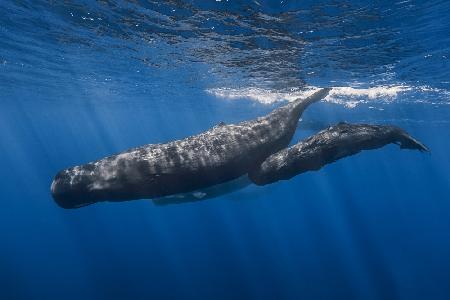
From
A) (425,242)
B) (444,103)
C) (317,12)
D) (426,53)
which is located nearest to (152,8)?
(317,12)

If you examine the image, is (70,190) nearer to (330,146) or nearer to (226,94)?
(330,146)

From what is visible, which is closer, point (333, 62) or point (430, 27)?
point (430, 27)

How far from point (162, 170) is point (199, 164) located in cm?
82

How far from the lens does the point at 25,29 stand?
17.5 m

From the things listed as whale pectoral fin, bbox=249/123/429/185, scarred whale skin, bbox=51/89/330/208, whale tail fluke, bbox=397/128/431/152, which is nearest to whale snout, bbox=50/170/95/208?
scarred whale skin, bbox=51/89/330/208

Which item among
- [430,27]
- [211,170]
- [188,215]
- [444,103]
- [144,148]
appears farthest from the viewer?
[188,215]

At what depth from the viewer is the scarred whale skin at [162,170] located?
25.0 ft

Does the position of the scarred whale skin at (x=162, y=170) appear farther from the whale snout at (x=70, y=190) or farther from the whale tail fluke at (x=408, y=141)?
the whale tail fluke at (x=408, y=141)

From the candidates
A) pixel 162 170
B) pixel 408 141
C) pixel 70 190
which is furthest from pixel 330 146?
pixel 70 190

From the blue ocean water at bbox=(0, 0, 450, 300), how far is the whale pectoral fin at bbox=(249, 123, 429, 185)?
533cm

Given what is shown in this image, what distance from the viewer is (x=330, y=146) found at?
313 inches

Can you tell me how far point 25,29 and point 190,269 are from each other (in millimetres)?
21982

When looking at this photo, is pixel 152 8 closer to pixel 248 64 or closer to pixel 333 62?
pixel 248 64

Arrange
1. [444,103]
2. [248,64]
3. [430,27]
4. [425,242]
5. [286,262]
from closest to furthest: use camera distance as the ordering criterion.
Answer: [430,27]
[248,64]
[444,103]
[286,262]
[425,242]
